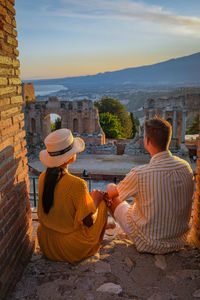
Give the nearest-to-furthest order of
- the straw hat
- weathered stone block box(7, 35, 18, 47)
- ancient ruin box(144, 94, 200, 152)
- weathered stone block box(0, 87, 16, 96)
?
1. weathered stone block box(0, 87, 16, 96)
2. weathered stone block box(7, 35, 18, 47)
3. the straw hat
4. ancient ruin box(144, 94, 200, 152)

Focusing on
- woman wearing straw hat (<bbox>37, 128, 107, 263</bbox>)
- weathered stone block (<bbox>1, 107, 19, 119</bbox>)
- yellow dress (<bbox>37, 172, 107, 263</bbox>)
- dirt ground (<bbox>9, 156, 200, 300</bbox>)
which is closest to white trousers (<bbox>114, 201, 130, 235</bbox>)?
dirt ground (<bbox>9, 156, 200, 300</bbox>)

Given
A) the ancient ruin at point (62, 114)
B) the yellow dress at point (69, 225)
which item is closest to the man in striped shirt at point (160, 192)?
the yellow dress at point (69, 225)

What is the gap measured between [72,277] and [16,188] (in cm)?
142

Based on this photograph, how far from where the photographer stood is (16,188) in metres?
3.75

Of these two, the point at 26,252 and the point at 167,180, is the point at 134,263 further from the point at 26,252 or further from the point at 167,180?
the point at 26,252

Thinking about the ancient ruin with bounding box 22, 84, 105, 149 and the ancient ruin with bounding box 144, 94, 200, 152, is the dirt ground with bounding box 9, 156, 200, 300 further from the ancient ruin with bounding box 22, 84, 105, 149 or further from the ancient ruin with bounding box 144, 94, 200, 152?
the ancient ruin with bounding box 144, 94, 200, 152

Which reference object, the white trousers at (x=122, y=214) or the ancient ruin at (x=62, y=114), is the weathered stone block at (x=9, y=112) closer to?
the white trousers at (x=122, y=214)

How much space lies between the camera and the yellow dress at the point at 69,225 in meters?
3.71

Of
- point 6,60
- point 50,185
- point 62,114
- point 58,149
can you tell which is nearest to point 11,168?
point 50,185

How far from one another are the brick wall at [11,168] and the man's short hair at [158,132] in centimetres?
187

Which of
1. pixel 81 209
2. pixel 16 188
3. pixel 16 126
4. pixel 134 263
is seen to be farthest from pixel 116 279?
pixel 16 126

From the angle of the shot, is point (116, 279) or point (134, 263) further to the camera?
point (134, 263)

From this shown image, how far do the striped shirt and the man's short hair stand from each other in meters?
0.15

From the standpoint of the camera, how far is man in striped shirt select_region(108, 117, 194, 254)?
375 centimetres
